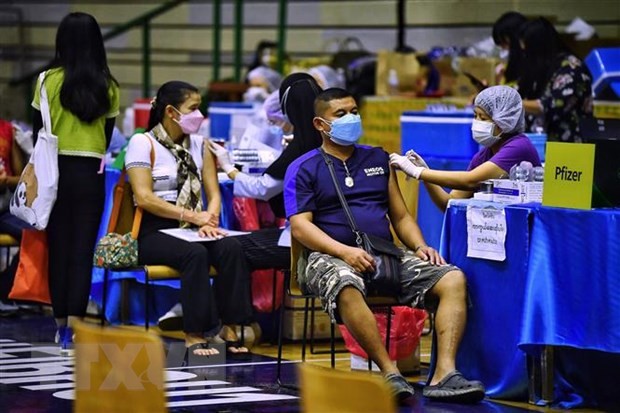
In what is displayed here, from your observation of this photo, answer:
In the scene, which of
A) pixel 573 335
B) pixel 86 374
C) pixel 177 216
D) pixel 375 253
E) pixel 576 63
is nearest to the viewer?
pixel 86 374

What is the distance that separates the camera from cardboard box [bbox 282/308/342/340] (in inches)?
344

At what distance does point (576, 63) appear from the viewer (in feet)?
31.6

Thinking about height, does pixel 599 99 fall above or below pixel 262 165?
above

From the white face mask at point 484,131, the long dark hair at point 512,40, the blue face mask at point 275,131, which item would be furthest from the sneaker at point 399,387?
the long dark hair at point 512,40

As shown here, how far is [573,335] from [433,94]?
698 centimetres

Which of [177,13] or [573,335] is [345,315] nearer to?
[573,335]

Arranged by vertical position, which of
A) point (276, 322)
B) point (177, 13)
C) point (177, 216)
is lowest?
point (276, 322)

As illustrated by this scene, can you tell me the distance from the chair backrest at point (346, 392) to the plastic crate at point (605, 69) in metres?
7.69

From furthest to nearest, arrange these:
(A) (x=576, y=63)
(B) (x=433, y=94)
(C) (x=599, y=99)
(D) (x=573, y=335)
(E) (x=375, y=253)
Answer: (B) (x=433, y=94) < (C) (x=599, y=99) < (A) (x=576, y=63) < (E) (x=375, y=253) < (D) (x=573, y=335)

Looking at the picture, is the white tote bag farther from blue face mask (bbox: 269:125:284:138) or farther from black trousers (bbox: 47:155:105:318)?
blue face mask (bbox: 269:125:284:138)

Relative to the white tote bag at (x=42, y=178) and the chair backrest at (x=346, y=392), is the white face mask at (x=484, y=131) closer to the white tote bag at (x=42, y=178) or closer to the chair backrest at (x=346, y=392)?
the white tote bag at (x=42, y=178)

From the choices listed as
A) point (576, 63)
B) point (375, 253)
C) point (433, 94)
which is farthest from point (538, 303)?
point (433, 94)

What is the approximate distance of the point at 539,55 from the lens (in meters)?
9.88

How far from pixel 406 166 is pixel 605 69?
4.25m
